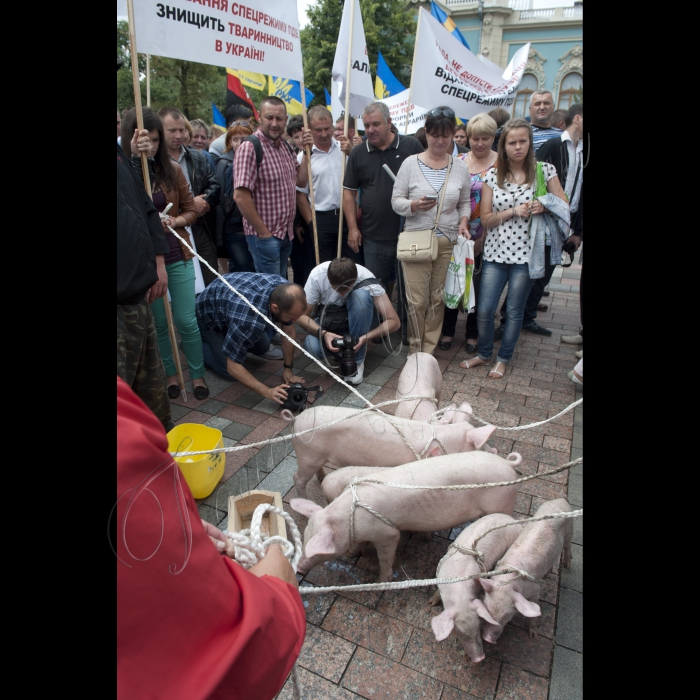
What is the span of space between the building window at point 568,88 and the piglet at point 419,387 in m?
30.9

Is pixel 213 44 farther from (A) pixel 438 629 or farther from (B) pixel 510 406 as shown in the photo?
(A) pixel 438 629

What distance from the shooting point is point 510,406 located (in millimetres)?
3953

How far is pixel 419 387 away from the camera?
10.4 ft

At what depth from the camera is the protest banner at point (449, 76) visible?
5.31m

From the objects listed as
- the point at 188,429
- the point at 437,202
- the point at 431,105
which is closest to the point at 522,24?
the point at 431,105

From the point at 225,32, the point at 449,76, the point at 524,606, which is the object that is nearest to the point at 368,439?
the point at 524,606

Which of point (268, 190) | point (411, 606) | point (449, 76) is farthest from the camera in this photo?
point (449, 76)

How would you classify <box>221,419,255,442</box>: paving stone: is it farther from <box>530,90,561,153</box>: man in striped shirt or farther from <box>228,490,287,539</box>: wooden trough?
<box>530,90,561,153</box>: man in striped shirt

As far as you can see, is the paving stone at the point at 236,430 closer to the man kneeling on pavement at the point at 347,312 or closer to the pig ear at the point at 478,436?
the man kneeling on pavement at the point at 347,312

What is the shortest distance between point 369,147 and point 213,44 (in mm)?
1729

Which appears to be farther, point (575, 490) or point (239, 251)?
point (239, 251)

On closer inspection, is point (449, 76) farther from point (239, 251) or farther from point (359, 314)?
point (359, 314)

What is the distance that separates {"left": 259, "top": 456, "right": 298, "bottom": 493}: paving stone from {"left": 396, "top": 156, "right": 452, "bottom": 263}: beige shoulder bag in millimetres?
2157

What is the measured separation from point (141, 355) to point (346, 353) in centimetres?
167
